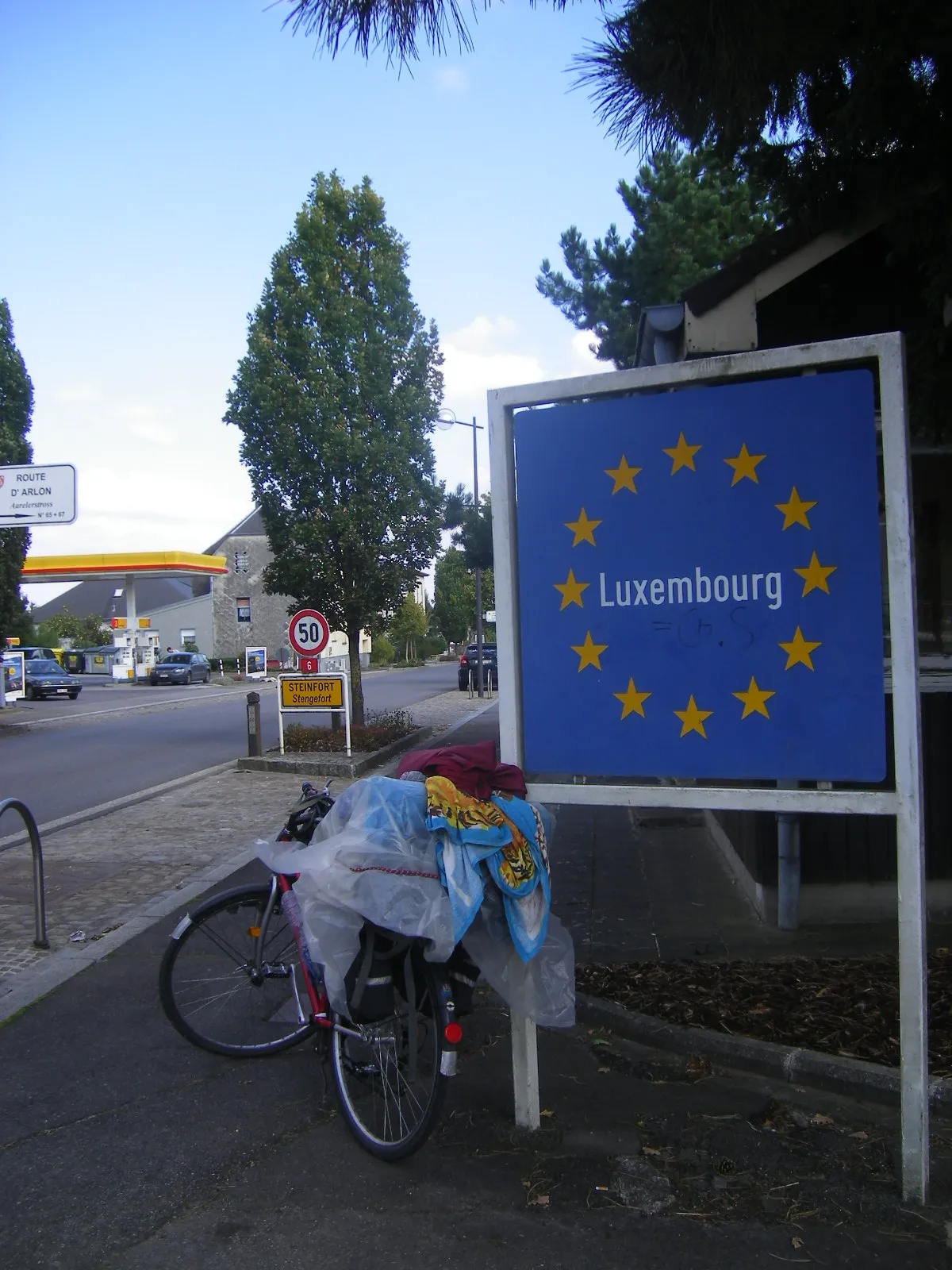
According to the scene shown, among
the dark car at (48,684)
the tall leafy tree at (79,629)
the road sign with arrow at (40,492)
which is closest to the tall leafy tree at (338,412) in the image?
the road sign with arrow at (40,492)

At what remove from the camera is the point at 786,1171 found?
3459mm

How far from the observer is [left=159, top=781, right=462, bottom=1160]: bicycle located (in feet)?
11.8

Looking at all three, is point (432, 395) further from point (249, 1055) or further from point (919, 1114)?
point (919, 1114)

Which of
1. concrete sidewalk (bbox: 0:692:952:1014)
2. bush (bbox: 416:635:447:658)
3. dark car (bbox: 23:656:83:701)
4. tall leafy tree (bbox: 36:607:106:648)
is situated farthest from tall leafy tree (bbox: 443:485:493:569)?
tall leafy tree (bbox: 36:607:106:648)

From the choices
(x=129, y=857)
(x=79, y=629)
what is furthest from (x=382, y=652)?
(x=129, y=857)

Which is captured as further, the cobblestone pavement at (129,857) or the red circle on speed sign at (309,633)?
the red circle on speed sign at (309,633)

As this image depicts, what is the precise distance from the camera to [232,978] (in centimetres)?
459

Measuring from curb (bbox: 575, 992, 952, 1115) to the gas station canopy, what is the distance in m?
53.9

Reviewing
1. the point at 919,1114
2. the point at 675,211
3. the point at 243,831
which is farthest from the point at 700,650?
the point at 675,211

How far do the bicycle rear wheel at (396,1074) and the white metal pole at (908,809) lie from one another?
1422 millimetres

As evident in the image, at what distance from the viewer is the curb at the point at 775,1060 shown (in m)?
3.95

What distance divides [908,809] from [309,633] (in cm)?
1254

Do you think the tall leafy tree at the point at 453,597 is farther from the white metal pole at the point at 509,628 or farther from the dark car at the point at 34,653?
the white metal pole at the point at 509,628

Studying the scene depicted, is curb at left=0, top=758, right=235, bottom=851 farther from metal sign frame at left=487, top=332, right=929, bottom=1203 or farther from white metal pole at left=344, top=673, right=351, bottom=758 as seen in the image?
metal sign frame at left=487, top=332, right=929, bottom=1203
